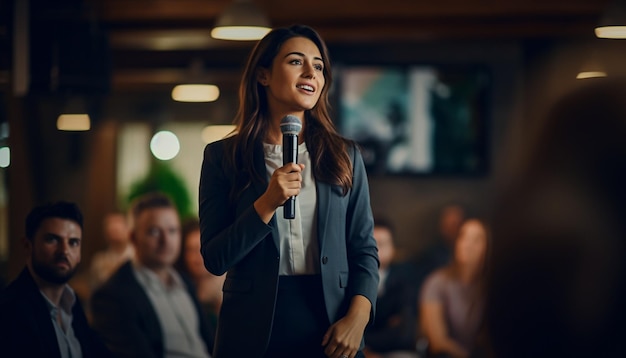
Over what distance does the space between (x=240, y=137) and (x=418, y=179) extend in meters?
7.40

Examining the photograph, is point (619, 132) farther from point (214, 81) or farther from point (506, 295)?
point (214, 81)

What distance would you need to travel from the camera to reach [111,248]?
7578 mm

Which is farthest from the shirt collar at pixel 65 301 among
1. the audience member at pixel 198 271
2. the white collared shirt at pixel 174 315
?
the audience member at pixel 198 271

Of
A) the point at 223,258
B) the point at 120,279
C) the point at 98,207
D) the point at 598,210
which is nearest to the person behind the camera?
the point at 598,210

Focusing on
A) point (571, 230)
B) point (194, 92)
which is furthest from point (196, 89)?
point (571, 230)

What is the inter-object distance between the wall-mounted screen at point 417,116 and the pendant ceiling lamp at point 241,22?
3.99m

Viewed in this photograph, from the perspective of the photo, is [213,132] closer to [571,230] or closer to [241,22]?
[241,22]

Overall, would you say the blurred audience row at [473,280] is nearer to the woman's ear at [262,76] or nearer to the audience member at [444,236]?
the woman's ear at [262,76]

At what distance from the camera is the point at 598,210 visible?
894 millimetres

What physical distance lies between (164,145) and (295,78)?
8342mm

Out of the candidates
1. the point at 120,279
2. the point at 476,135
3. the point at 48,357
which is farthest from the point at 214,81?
the point at 48,357

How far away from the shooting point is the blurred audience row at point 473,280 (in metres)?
0.90

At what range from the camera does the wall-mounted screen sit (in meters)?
9.24

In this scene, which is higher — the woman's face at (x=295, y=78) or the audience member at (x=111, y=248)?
the woman's face at (x=295, y=78)
